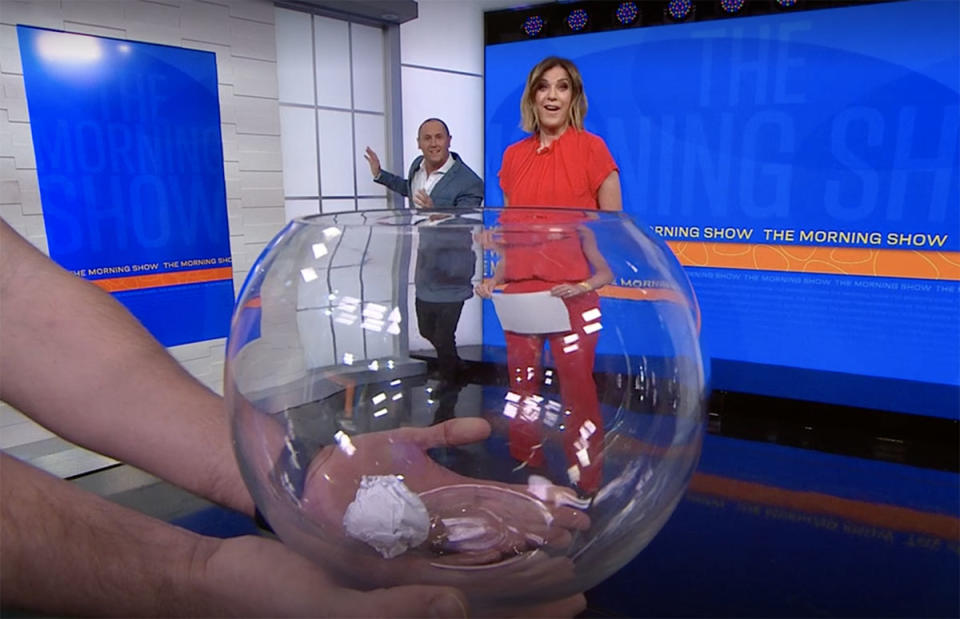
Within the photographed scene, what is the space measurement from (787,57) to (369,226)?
1.83 m

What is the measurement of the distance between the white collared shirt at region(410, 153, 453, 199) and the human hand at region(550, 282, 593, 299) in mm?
1812

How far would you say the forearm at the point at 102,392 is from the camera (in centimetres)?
45

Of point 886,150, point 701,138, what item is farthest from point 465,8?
point 886,150

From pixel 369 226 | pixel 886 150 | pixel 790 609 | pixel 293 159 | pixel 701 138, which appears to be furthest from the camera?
pixel 293 159

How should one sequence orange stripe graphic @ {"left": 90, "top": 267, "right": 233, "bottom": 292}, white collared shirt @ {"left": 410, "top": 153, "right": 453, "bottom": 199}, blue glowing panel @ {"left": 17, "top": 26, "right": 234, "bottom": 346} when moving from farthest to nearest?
1. white collared shirt @ {"left": 410, "top": 153, "right": 453, "bottom": 199}
2. orange stripe graphic @ {"left": 90, "top": 267, "right": 233, "bottom": 292}
3. blue glowing panel @ {"left": 17, "top": 26, "right": 234, "bottom": 346}

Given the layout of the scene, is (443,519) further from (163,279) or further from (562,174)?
(163,279)

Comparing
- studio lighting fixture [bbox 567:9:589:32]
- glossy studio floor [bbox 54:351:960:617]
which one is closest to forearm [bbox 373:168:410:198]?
studio lighting fixture [bbox 567:9:589:32]

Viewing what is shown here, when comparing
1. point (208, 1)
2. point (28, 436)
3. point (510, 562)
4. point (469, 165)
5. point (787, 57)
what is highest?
point (208, 1)

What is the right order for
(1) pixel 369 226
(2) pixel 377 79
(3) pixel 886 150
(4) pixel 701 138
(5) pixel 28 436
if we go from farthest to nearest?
(2) pixel 377 79 → (4) pixel 701 138 → (3) pixel 886 150 → (5) pixel 28 436 → (1) pixel 369 226

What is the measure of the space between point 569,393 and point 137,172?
161 cm

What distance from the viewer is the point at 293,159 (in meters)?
2.10

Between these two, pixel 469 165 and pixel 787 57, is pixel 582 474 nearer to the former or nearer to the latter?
pixel 787 57

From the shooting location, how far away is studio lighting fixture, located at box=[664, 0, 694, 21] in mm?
1884

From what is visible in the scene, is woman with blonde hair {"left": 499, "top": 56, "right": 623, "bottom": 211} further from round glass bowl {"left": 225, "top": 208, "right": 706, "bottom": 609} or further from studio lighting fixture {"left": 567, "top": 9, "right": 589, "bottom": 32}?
round glass bowl {"left": 225, "top": 208, "right": 706, "bottom": 609}
